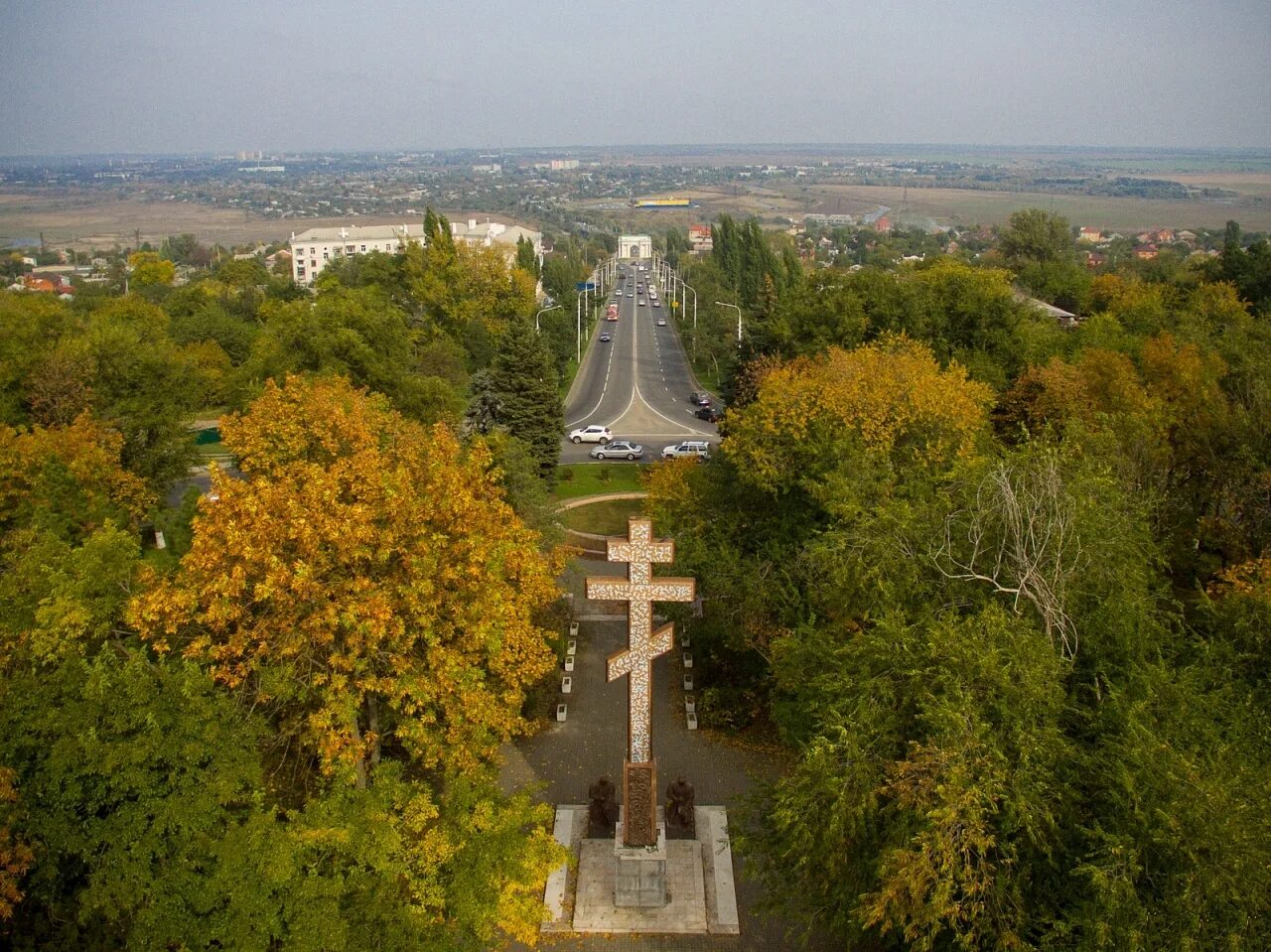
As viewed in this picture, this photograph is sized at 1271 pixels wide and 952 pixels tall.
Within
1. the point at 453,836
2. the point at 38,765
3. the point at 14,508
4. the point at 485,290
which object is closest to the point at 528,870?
the point at 453,836

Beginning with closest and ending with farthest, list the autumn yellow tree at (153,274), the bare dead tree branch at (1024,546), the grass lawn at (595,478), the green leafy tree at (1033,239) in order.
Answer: the bare dead tree branch at (1024,546) → the grass lawn at (595,478) → the green leafy tree at (1033,239) → the autumn yellow tree at (153,274)

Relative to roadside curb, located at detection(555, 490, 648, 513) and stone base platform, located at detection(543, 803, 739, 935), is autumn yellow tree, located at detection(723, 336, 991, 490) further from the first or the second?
roadside curb, located at detection(555, 490, 648, 513)

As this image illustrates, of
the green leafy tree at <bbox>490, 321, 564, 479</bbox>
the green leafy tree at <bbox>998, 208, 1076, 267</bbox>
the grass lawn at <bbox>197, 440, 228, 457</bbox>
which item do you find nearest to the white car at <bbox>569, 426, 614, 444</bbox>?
the green leafy tree at <bbox>490, 321, 564, 479</bbox>

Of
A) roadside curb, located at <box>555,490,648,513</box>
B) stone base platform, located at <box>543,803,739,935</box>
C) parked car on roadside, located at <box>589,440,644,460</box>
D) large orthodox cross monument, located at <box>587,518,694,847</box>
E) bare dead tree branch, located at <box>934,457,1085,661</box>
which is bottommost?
stone base platform, located at <box>543,803,739,935</box>

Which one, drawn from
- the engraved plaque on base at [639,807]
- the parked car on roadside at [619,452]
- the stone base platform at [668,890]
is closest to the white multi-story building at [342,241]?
the parked car on roadside at [619,452]

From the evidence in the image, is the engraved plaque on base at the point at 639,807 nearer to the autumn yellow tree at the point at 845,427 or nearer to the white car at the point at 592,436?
the autumn yellow tree at the point at 845,427

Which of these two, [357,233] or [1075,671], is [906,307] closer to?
[1075,671]
